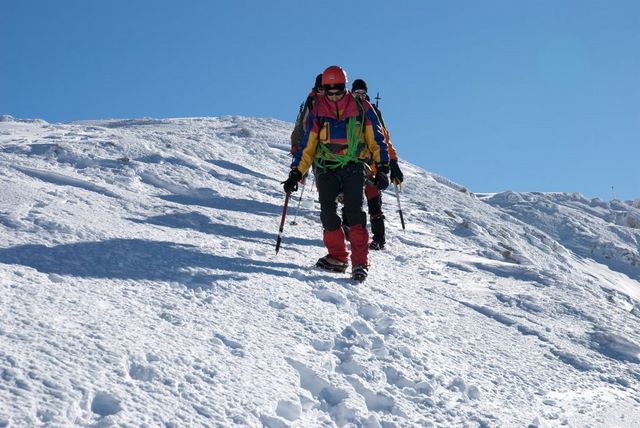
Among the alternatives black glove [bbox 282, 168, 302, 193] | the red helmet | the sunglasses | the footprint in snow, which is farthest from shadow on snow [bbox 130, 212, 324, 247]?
the footprint in snow

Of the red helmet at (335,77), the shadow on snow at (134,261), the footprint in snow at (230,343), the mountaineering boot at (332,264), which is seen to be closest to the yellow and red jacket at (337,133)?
the red helmet at (335,77)

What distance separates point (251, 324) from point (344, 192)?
2.35 metres

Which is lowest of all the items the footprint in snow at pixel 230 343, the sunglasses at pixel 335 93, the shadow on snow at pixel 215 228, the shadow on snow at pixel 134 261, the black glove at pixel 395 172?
the footprint in snow at pixel 230 343

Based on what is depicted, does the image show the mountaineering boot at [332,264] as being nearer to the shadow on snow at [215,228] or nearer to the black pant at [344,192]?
the black pant at [344,192]

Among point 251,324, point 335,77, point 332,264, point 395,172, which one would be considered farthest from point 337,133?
point 251,324

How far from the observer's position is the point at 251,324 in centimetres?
390

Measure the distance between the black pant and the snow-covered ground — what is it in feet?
1.67

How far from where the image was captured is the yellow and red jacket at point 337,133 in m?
5.95

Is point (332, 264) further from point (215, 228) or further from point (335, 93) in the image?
point (215, 228)

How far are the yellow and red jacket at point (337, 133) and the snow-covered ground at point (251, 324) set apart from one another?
1.01 metres

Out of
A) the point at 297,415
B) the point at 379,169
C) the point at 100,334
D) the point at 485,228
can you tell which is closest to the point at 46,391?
the point at 100,334

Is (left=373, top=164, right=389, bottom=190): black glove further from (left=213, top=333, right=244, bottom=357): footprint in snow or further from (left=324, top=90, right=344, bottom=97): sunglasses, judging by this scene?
(left=213, top=333, right=244, bottom=357): footprint in snow

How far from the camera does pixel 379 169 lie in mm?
6160

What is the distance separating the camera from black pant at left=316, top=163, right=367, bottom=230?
5.88 m
